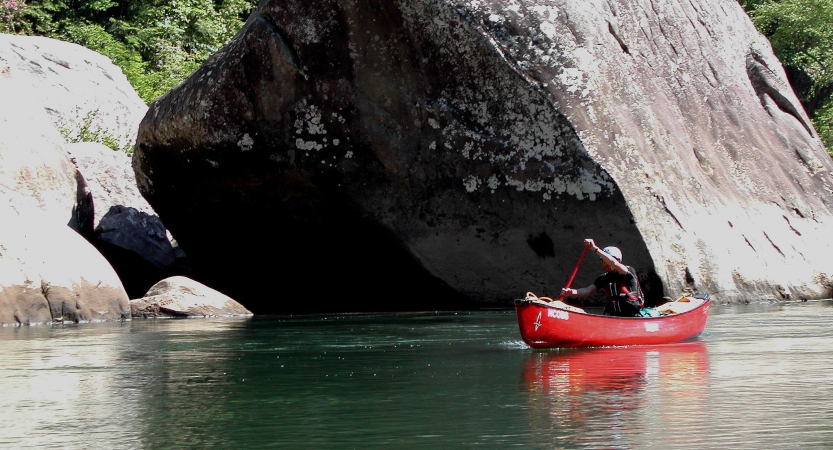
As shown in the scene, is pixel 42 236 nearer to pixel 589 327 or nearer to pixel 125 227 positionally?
pixel 125 227

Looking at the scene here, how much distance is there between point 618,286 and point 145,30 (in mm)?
19981

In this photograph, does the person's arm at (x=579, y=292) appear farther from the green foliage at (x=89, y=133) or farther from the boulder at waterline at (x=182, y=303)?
the green foliage at (x=89, y=133)

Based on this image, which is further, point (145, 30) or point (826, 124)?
point (826, 124)

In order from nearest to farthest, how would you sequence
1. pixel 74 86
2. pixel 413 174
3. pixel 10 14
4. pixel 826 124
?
pixel 413 174 < pixel 74 86 < pixel 10 14 < pixel 826 124

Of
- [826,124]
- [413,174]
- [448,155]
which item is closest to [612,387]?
[448,155]

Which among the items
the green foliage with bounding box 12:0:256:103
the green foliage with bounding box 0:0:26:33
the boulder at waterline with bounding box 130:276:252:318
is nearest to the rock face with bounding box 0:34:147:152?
the green foliage with bounding box 0:0:26:33

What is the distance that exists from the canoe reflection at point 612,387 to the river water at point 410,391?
0.7 inches

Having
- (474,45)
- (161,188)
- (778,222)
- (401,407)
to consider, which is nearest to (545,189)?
(474,45)

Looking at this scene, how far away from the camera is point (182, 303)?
17391 mm

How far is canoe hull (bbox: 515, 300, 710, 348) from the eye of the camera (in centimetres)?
1123

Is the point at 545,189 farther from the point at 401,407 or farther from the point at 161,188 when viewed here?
the point at 401,407

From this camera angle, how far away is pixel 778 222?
2011 centimetres

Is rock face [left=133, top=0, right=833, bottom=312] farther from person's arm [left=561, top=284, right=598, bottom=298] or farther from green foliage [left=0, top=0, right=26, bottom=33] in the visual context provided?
green foliage [left=0, top=0, right=26, bottom=33]

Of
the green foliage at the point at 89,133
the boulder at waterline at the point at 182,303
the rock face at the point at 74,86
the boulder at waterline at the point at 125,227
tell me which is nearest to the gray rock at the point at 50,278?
the boulder at waterline at the point at 182,303
